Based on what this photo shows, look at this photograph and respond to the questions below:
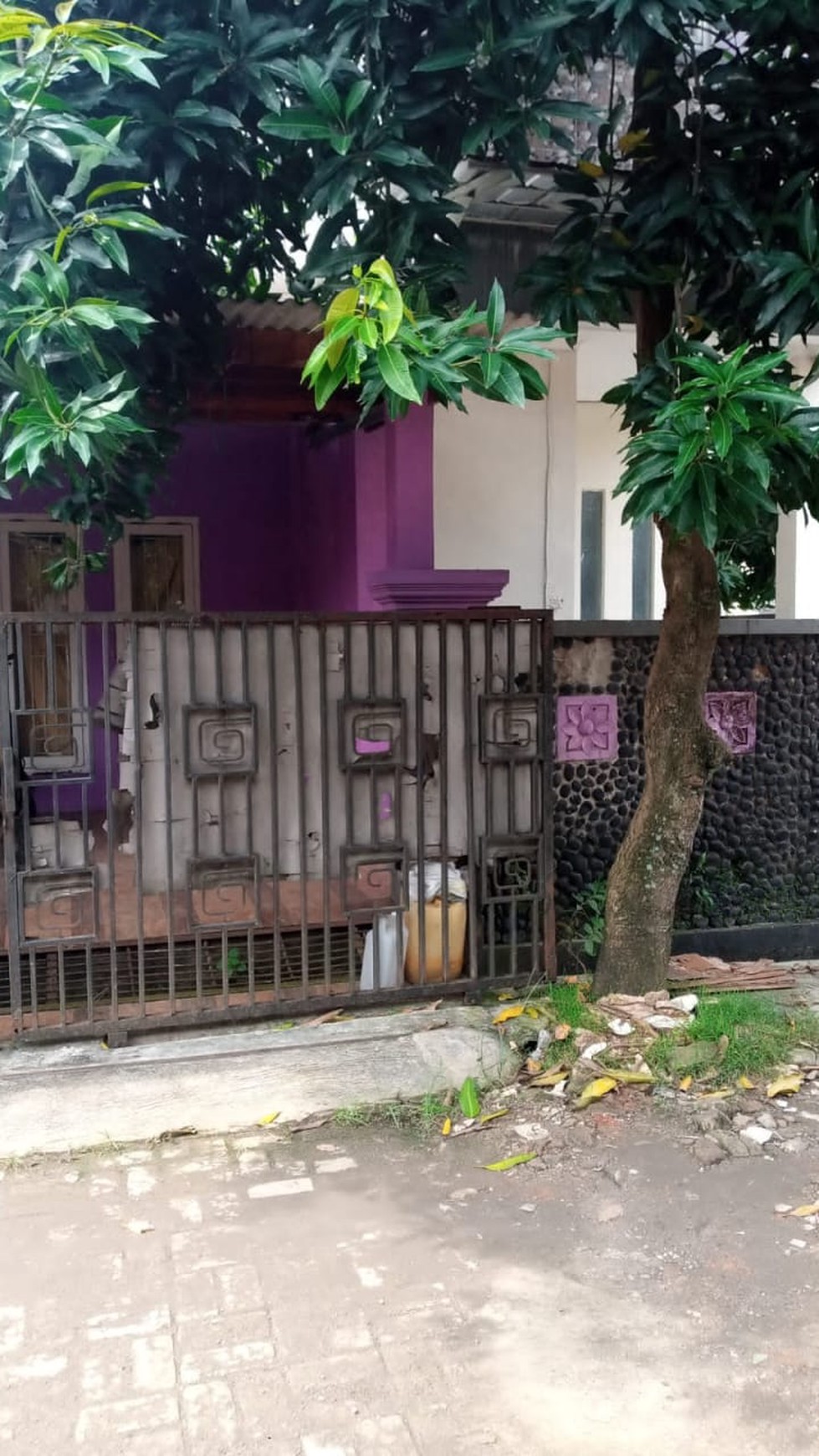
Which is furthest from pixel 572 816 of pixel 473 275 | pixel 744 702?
pixel 473 275

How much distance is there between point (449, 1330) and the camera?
268 centimetres

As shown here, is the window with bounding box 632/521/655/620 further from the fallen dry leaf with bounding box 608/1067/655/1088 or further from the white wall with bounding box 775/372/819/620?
the fallen dry leaf with bounding box 608/1067/655/1088

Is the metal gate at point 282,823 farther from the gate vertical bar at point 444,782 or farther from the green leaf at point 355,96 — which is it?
the green leaf at point 355,96

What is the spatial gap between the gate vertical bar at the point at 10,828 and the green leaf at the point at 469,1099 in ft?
6.00

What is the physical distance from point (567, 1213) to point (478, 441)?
13.1ft

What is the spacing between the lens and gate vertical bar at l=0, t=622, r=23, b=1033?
13.6 feet

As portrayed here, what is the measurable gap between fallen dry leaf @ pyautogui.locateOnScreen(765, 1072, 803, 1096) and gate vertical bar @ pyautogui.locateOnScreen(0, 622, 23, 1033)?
9.80 ft

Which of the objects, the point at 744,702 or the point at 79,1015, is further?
the point at 744,702

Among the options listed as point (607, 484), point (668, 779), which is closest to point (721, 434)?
point (668, 779)

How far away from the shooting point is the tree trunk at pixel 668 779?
14.4 feet

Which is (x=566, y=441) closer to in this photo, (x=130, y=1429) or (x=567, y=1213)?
(x=567, y=1213)

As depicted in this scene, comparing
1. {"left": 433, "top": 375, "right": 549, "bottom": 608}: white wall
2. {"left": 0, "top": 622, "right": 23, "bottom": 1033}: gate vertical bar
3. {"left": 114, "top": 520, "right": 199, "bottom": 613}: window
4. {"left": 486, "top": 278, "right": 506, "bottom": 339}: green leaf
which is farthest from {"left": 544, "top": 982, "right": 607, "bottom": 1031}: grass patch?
{"left": 114, "top": 520, "right": 199, "bottom": 613}: window

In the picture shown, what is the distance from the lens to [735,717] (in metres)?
5.47

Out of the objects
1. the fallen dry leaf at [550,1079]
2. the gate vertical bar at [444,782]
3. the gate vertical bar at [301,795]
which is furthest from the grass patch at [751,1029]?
the gate vertical bar at [301,795]
